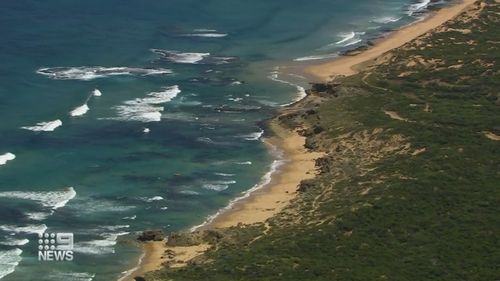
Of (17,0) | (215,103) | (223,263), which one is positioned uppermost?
(17,0)

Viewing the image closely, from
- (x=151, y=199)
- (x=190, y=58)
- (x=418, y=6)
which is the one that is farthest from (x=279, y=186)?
(x=418, y=6)

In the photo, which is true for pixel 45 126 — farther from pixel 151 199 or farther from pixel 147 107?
pixel 151 199

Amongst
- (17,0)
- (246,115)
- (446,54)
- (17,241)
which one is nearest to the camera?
(17,241)

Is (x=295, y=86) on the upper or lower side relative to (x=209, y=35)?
lower

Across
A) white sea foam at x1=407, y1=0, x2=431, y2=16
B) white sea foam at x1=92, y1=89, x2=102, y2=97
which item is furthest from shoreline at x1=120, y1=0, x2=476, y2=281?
white sea foam at x1=407, y1=0, x2=431, y2=16

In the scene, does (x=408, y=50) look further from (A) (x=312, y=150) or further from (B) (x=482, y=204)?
(B) (x=482, y=204)

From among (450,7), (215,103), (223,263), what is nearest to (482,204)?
(223,263)

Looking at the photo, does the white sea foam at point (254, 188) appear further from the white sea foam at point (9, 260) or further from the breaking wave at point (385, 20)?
the breaking wave at point (385, 20)

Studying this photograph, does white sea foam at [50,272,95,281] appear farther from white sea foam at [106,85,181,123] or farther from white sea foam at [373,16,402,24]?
white sea foam at [373,16,402,24]
